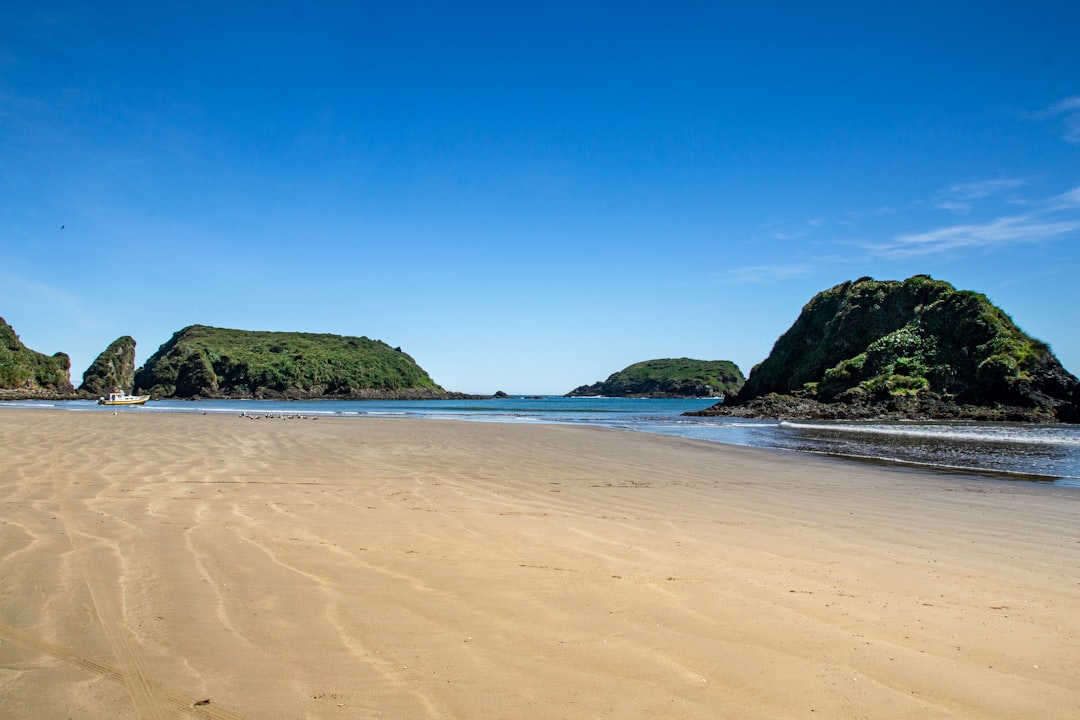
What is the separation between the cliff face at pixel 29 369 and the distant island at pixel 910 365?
383 feet

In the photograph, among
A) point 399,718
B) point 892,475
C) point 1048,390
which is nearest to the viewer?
point 399,718

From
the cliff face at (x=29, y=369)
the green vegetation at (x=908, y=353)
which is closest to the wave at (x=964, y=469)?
the green vegetation at (x=908, y=353)

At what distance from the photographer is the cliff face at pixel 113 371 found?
4710 inches

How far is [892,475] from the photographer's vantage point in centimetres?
1422

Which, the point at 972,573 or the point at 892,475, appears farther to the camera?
the point at 892,475

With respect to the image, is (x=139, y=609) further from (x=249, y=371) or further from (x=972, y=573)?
(x=249, y=371)

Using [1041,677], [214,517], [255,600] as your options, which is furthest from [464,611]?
[214,517]

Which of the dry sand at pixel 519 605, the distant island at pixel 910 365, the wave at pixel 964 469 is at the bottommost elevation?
the wave at pixel 964 469

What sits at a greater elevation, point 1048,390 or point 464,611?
point 1048,390

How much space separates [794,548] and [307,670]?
5178 mm

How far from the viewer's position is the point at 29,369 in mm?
110312

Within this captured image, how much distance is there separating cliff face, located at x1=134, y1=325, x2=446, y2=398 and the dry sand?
127m

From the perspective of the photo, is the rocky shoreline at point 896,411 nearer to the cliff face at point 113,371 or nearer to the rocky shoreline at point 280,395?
the rocky shoreline at point 280,395

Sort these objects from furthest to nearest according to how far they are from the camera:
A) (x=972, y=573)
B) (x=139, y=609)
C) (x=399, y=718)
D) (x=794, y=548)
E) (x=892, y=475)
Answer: (x=892, y=475) → (x=794, y=548) → (x=972, y=573) → (x=139, y=609) → (x=399, y=718)
